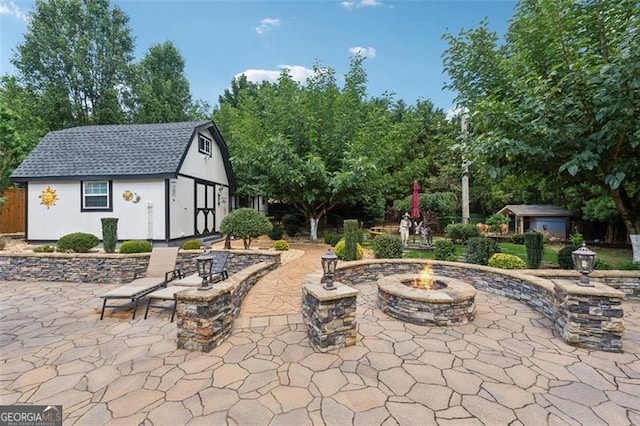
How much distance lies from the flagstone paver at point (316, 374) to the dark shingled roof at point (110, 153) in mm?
6908

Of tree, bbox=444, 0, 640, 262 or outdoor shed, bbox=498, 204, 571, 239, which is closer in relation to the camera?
tree, bbox=444, 0, 640, 262

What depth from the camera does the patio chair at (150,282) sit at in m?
4.82

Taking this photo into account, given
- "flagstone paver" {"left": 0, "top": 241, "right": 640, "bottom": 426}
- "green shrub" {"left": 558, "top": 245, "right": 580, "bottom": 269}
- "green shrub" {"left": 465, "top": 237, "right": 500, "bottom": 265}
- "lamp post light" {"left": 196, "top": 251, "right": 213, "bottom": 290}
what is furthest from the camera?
"green shrub" {"left": 465, "top": 237, "right": 500, "bottom": 265}

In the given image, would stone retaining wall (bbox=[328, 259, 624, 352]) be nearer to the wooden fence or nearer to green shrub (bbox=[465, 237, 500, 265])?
green shrub (bbox=[465, 237, 500, 265])

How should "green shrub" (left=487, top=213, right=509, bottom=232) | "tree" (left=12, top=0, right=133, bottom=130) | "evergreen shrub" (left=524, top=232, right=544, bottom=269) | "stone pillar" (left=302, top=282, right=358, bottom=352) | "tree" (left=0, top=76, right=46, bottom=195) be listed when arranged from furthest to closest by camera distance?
"tree" (left=12, top=0, right=133, bottom=130), "green shrub" (left=487, top=213, right=509, bottom=232), "tree" (left=0, top=76, right=46, bottom=195), "evergreen shrub" (left=524, top=232, right=544, bottom=269), "stone pillar" (left=302, top=282, right=358, bottom=352)

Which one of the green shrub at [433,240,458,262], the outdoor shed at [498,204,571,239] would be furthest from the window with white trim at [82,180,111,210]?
the outdoor shed at [498,204,571,239]

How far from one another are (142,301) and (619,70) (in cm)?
922

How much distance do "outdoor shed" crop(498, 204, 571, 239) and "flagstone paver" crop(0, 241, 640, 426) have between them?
1410cm

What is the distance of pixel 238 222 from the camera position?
8859mm

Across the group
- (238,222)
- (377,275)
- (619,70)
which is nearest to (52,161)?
(238,222)

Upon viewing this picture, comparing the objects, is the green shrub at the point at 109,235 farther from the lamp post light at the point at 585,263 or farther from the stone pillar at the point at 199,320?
the lamp post light at the point at 585,263

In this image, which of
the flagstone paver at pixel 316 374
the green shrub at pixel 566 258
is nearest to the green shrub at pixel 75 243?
the flagstone paver at pixel 316 374

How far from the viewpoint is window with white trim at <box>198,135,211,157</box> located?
41.8ft

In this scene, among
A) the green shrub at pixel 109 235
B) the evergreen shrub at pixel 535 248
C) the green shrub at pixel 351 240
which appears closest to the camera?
the evergreen shrub at pixel 535 248
